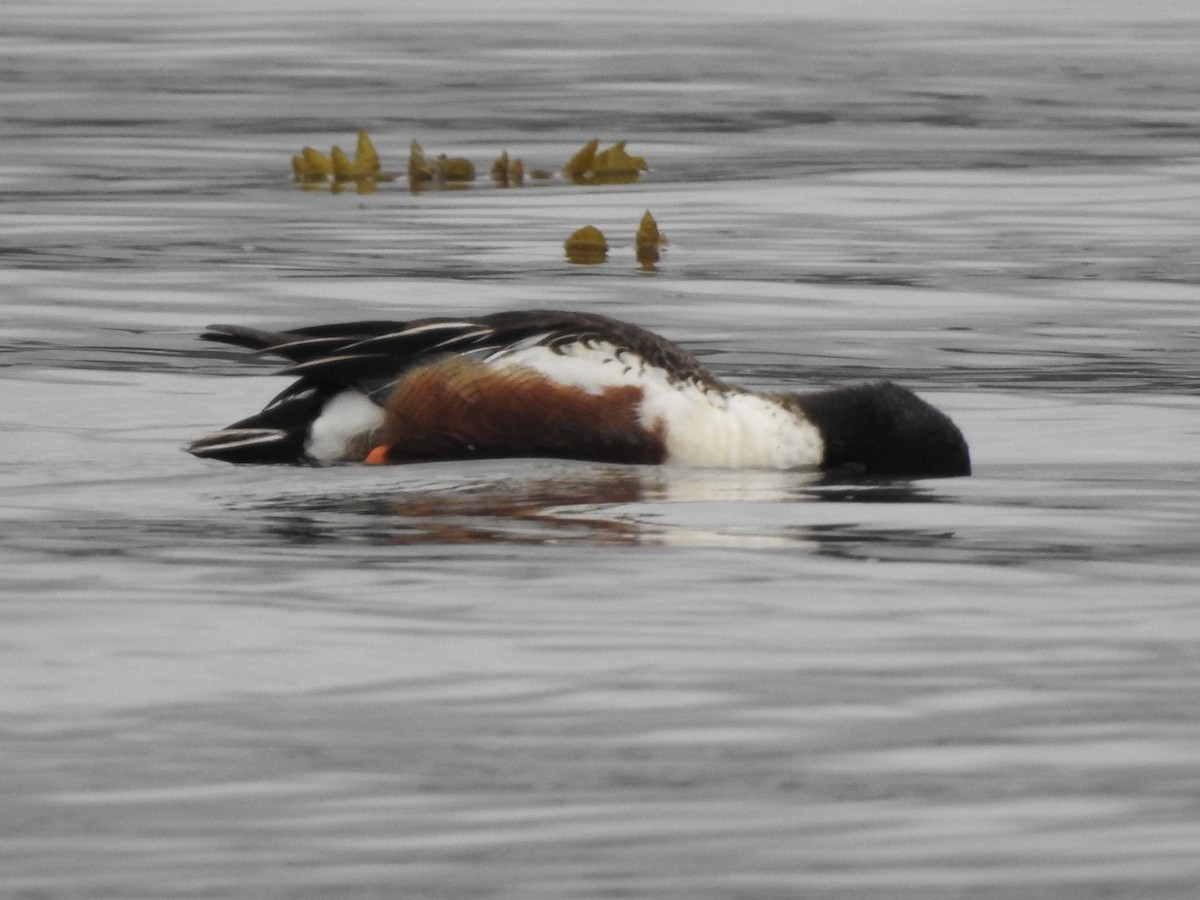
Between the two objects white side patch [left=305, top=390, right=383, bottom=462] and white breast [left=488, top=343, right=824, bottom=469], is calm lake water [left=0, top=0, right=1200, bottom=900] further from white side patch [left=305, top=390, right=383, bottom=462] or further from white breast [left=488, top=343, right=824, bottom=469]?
white side patch [left=305, top=390, right=383, bottom=462]

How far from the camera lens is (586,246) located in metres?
14.6

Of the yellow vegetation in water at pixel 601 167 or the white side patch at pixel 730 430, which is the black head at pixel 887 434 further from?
the yellow vegetation in water at pixel 601 167

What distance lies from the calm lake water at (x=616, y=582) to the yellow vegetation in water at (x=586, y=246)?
1.09ft

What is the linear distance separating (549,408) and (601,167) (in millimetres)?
9596

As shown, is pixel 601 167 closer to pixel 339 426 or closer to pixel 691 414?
pixel 339 426

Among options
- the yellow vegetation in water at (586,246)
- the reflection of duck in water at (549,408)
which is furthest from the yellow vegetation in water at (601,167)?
the reflection of duck in water at (549,408)

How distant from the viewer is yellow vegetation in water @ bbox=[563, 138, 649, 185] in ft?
59.7

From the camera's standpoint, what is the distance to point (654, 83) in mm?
25641

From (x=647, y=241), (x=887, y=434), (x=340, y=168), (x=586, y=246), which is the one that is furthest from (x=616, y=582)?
(x=340, y=168)

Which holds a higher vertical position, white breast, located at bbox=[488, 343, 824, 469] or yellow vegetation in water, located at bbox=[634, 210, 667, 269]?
yellow vegetation in water, located at bbox=[634, 210, 667, 269]

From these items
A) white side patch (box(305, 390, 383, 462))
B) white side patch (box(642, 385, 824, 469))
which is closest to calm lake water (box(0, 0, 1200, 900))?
white side patch (box(642, 385, 824, 469))

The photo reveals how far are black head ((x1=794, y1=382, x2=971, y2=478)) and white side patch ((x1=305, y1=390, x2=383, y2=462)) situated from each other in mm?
1350

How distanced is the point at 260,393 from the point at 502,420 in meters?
2.17

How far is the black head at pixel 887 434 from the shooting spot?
9.04m
